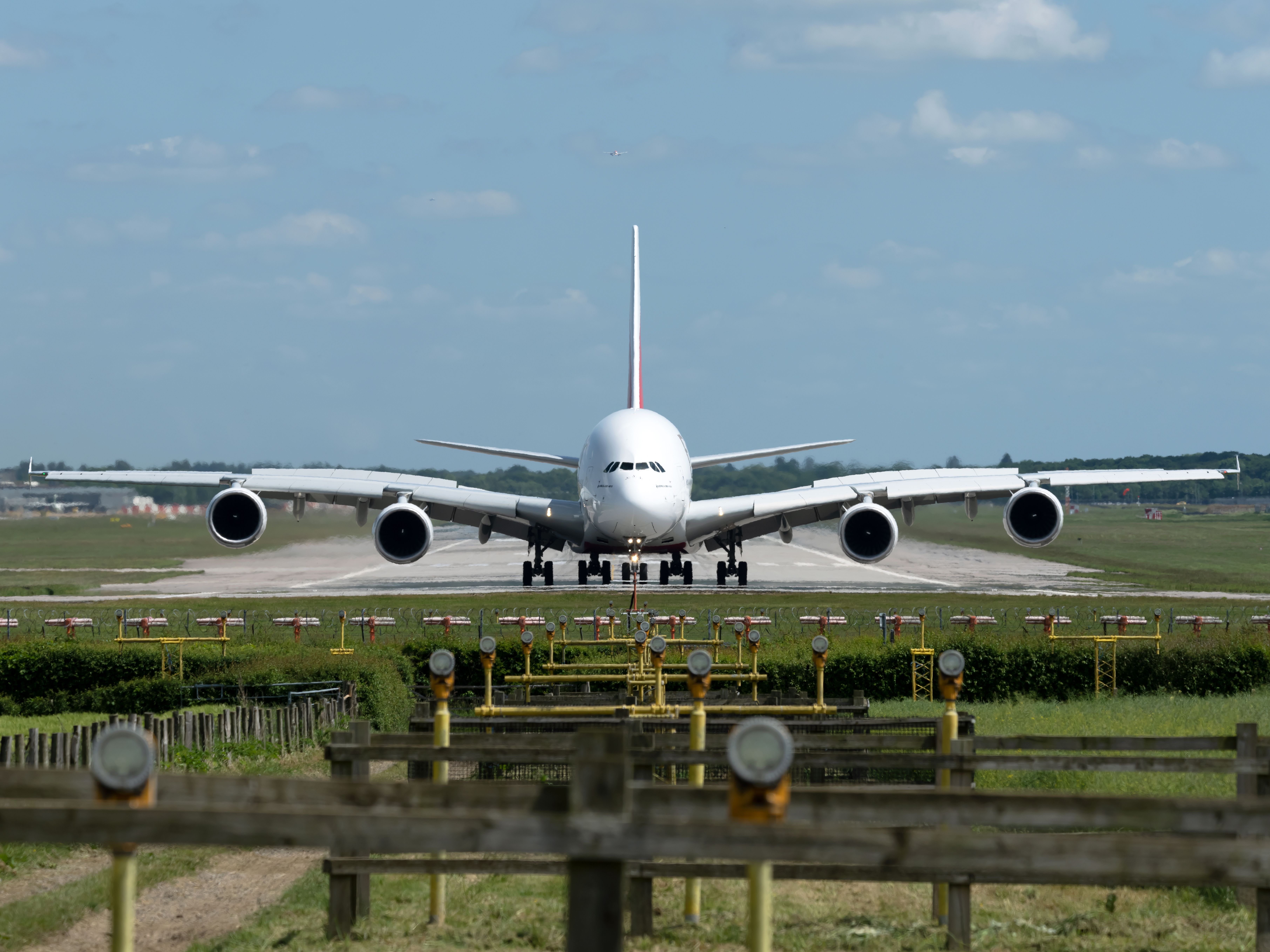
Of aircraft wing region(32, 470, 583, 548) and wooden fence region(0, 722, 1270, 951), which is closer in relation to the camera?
wooden fence region(0, 722, 1270, 951)

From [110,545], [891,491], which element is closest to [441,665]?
[891,491]

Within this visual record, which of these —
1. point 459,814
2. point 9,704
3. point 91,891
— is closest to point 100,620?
point 9,704

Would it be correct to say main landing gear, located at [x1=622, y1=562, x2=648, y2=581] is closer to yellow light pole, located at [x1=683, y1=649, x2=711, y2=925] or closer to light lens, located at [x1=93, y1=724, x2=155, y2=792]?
yellow light pole, located at [x1=683, y1=649, x2=711, y2=925]

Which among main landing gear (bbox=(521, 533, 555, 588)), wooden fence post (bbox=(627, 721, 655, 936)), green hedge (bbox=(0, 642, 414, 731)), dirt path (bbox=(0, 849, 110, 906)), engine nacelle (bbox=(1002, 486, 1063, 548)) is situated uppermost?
engine nacelle (bbox=(1002, 486, 1063, 548))

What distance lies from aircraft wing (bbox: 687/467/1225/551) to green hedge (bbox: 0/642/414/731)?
68.6ft

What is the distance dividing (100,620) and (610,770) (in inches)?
1353

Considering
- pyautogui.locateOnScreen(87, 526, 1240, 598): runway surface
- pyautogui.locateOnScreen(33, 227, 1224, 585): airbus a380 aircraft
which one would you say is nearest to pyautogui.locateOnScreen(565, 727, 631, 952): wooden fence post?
pyautogui.locateOnScreen(33, 227, 1224, 585): airbus a380 aircraft

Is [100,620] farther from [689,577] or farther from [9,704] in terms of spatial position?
[689,577]

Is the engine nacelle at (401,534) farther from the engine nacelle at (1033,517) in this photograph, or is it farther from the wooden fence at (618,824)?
the wooden fence at (618,824)

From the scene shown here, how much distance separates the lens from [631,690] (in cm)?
1900

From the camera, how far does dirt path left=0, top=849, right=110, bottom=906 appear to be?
1162 centimetres

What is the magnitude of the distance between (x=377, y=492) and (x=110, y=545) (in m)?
29.6

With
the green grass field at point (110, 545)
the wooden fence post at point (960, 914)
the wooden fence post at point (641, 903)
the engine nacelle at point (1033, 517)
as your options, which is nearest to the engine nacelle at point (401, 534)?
the green grass field at point (110, 545)

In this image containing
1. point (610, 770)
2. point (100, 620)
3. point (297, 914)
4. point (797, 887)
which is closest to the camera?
point (610, 770)
